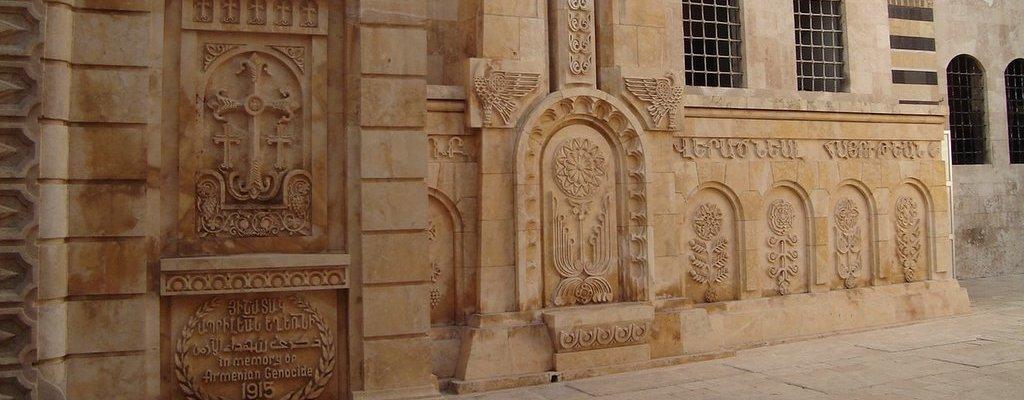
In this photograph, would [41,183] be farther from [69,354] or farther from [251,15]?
[251,15]

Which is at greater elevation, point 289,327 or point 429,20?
point 429,20

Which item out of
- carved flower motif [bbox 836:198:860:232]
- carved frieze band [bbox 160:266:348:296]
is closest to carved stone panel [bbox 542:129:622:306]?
carved frieze band [bbox 160:266:348:296]

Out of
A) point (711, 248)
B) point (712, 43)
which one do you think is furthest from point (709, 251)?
point (712, 43)

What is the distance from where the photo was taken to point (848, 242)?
12.6 metres

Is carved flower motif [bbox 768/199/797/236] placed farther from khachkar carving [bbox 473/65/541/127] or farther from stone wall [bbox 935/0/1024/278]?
stone wall [bbox 935/0/1024/278]

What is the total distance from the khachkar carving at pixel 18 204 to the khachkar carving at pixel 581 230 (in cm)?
599

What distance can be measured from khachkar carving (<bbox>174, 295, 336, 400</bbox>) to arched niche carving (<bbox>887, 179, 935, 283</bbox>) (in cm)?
1061

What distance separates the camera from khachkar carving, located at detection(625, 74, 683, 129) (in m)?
10.4

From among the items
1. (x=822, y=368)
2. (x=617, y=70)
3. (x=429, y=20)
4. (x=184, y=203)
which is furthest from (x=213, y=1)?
(x=822, y=368)

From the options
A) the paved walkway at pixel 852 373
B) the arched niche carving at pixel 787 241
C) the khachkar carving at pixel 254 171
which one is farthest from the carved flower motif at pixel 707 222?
the khachkar carving at pixel 254 171

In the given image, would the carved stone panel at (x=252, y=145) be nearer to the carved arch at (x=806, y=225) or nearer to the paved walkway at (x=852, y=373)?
the paved walkway at (x=852, y=373)

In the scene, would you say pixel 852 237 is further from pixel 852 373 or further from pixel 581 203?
pixel 581 203

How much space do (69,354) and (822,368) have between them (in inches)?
343

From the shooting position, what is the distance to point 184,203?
658cm
